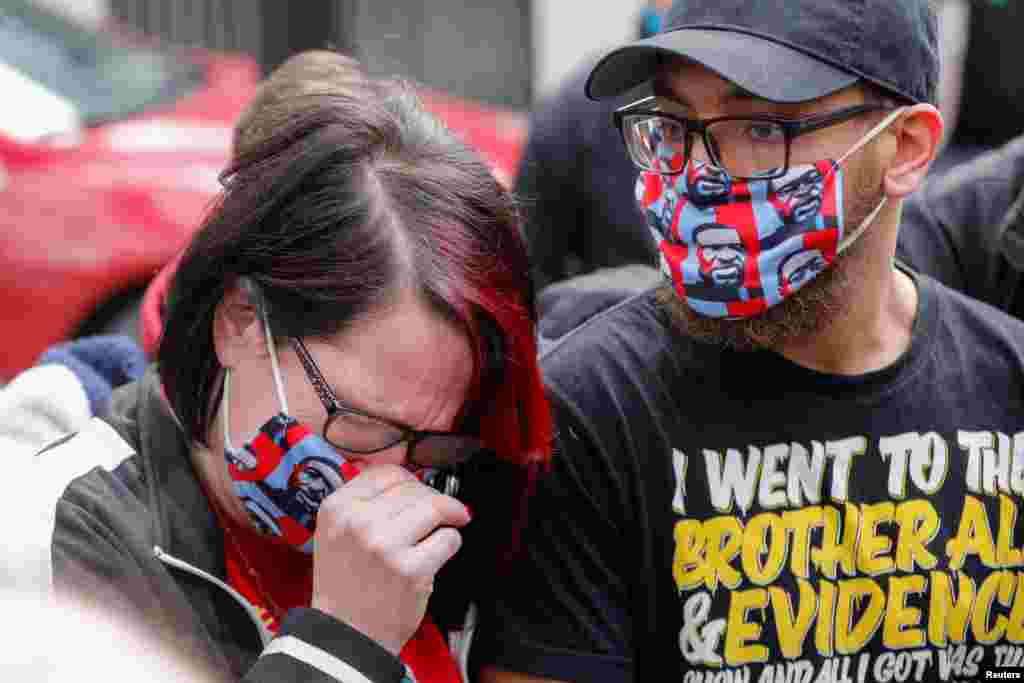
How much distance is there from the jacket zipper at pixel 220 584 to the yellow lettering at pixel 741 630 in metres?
0.72

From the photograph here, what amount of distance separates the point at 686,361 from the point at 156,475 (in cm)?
88

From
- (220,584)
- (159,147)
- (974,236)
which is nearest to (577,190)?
(974,236)

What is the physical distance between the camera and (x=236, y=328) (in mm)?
2295

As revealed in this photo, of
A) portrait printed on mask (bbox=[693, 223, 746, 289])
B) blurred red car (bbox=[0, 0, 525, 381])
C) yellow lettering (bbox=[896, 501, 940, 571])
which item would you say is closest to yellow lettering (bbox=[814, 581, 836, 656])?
yellow lettering (bbox=[896, 501, 940, 571])

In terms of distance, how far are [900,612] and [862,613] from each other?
2.5 inches

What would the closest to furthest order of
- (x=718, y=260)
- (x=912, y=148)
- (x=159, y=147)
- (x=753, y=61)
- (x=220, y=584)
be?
(x=220, y=584) → (x=753, y=61) → (x=718, y=260) → (x=912, y=148) → (x=159, y=147)

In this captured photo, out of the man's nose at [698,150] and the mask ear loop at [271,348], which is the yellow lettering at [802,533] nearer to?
the man's nose at [698,150]

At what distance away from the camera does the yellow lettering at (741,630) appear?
2.40m

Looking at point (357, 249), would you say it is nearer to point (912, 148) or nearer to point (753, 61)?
point (753, 61)

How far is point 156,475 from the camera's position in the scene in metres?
2.29

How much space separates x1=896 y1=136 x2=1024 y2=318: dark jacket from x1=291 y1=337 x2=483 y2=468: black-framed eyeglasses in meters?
1.26

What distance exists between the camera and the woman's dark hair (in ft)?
7.20

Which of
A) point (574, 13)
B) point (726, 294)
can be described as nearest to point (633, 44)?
point (726, 294)

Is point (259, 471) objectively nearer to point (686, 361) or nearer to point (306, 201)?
point (306, 201)
